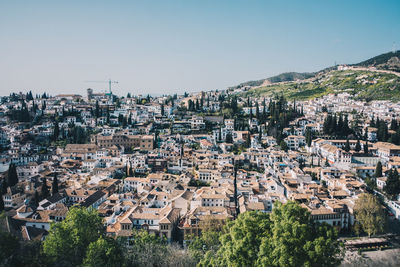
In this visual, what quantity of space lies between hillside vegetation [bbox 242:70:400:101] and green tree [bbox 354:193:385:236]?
55480mm

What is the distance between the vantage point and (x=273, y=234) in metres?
15.3

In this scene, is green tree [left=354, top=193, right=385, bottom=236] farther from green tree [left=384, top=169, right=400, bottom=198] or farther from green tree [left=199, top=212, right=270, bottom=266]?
green tree [left=199, top=212, right=270, bottom=266]

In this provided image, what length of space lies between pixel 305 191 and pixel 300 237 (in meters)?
18.2

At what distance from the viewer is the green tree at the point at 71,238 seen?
18422 mm

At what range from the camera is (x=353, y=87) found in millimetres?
89312

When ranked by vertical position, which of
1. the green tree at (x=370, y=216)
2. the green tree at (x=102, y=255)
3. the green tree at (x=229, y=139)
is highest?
the green tree at (x=229, y=139)

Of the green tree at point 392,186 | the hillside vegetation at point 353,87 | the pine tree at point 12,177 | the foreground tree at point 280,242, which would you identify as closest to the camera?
the foreground tree at point 280,242

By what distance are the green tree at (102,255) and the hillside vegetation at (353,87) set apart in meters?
74.3

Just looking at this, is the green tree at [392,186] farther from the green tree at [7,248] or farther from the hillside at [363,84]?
the hillside at [363,84]

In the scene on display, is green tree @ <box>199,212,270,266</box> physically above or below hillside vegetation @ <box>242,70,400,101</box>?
below

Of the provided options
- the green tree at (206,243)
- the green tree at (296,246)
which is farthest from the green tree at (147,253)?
the green tree at (296,246)

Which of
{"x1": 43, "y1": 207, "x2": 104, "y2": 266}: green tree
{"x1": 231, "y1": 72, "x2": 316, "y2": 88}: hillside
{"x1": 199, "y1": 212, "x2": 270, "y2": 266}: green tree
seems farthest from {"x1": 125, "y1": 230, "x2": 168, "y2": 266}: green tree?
{"x1": 231, "y1": 72, "x2": 316, "y2": 88}: hillside

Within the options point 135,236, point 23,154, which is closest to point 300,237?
point 135,236

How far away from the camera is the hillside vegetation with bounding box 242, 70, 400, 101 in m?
77.6
